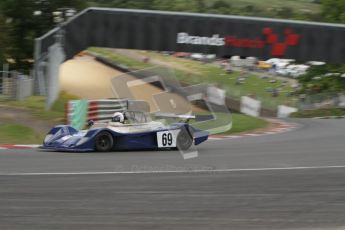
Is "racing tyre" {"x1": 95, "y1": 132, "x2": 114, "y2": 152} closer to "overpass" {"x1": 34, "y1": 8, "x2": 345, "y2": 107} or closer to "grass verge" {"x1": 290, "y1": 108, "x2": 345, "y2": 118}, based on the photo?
"overpass" {"x1": 34, "y1": 8, "x2": 345, "y2": 107}

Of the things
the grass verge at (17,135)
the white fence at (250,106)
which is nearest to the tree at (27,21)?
the white fence at (250,106)

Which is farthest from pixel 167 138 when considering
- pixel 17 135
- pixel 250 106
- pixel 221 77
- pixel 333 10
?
pixel 333 10

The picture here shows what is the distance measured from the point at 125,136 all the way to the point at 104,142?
438 millimetres

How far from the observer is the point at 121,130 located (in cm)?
1278

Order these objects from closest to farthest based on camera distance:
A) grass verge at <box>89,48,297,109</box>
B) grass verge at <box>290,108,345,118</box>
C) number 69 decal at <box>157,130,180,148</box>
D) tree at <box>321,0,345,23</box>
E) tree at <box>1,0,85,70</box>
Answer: number 69 decal at <box>157,130,180,148</box>
grass verge at <box>290,108,345,118</box>
tree at <box>1,0,85,70</box>
grass verge at <box>89,48,297,109</box>
tree at <box>321,0,345,23</box>

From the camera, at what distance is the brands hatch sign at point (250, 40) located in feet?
101

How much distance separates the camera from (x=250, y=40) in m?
30.8

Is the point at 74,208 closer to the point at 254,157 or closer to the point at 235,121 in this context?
the point at 254,157

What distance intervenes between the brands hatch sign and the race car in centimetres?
1807

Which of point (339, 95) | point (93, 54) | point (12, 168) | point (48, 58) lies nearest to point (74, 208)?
point (12, 168)

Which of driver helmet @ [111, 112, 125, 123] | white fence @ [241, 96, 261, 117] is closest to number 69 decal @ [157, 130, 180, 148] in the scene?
driver helmet @ [111, 112, 125, 123]

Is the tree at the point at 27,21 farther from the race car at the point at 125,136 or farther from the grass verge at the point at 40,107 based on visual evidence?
the race car at the point at 125,136

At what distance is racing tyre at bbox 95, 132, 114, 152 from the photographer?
12.7 metres

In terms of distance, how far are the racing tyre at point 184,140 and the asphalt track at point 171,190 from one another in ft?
0.94
